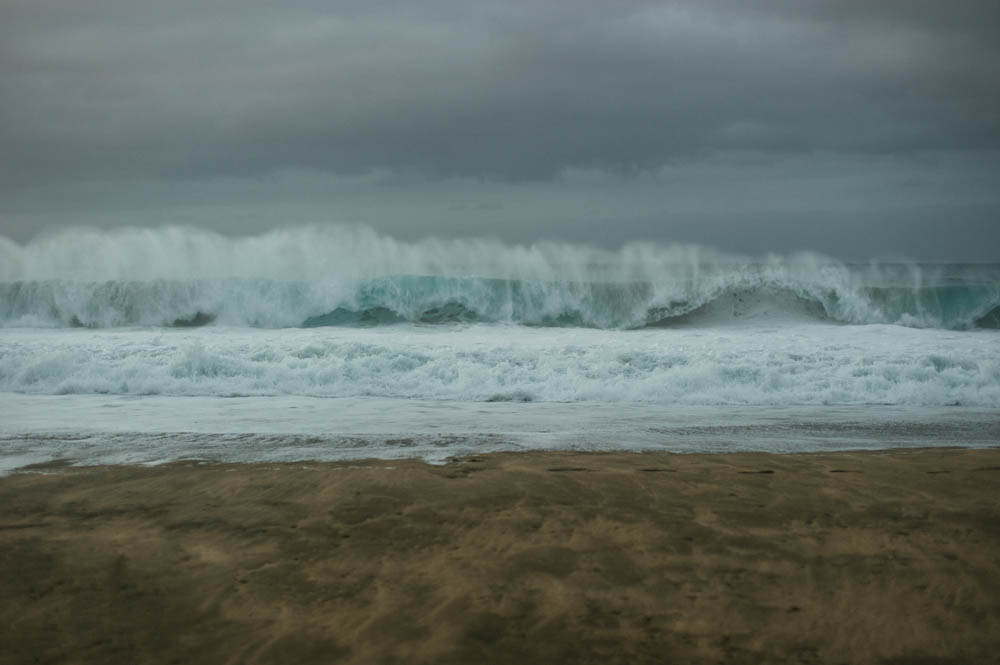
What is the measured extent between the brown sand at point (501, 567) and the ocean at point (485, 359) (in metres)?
1.39

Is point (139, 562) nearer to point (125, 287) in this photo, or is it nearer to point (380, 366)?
point (380, 366)

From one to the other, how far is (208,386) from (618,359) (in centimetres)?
548

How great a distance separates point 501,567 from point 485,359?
7596mm

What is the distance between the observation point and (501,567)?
9.63 ft

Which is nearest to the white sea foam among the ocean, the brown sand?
the ocean

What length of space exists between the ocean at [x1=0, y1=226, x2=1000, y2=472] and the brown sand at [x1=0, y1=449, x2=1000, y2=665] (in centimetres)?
139

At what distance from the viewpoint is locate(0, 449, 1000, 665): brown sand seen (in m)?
2.38

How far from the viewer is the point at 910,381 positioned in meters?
9.25

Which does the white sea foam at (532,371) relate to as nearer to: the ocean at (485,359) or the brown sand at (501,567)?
the ocean at (485,359)

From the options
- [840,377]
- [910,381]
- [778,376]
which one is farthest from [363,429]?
[910,381]

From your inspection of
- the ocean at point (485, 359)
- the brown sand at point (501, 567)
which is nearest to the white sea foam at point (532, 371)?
the ocean at point (485, 359)

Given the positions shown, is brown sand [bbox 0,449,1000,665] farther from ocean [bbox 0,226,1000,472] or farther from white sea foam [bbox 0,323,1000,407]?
white sea foam [bbox 0,323,1000,407]

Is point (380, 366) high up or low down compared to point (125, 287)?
down

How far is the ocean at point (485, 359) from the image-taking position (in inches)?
251
